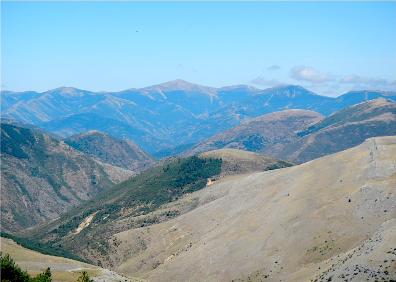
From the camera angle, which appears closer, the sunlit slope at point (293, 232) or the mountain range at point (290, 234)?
the mountain range at point (290, 234)

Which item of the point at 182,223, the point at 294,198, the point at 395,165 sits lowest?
the point at 182,223

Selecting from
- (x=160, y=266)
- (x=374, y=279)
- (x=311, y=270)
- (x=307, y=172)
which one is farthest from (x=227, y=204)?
(x=374, y=279)

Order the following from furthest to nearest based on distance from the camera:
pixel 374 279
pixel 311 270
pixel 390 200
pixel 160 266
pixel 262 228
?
pixel 160 266, pixel 262 228, pixel 390 200, pixel 311 270, pixel 374 279

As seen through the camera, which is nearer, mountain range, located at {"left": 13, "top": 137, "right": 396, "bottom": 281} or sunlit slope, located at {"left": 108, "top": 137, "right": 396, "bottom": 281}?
mountain range, located at {"left": 13, "top": 137, "right": 396, "bottom": 281}

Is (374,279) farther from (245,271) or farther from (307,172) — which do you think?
(307,172)

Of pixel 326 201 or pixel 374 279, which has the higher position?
pixel 374 279

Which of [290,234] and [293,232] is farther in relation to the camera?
[293,232]

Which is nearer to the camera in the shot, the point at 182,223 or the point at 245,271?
the point at 245,271

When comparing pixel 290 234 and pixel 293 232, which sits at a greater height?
pixel 293 232
